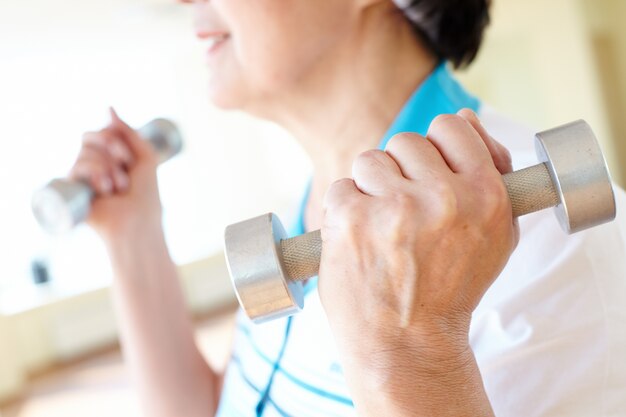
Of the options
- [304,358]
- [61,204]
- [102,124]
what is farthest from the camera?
[102,124]

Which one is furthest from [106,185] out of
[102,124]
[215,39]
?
[102,124]

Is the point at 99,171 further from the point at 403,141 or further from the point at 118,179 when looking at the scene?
the point at 403,141

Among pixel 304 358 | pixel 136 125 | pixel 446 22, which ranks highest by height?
pixel 136 125

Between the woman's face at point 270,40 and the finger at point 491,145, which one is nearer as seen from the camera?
the finger at point 491,145

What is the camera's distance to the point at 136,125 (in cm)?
686

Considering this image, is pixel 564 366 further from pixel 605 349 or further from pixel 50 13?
pixel 50 13

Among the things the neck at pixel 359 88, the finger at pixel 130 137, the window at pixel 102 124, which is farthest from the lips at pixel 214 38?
the window at pixel 102 124

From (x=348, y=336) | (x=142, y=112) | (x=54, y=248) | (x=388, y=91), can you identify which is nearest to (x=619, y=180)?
(x=142, y=112)

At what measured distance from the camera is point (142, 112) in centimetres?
712

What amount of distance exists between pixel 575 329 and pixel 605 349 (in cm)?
3

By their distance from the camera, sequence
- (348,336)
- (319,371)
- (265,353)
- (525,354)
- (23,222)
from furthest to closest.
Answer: (23,222) < (265,353) < (319,371) < (525,354) < (348,336)

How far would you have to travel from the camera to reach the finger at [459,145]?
52cm

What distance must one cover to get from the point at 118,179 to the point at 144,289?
18 centimetres

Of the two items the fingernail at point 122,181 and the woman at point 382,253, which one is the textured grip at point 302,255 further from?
the fingernail at point 122,181
